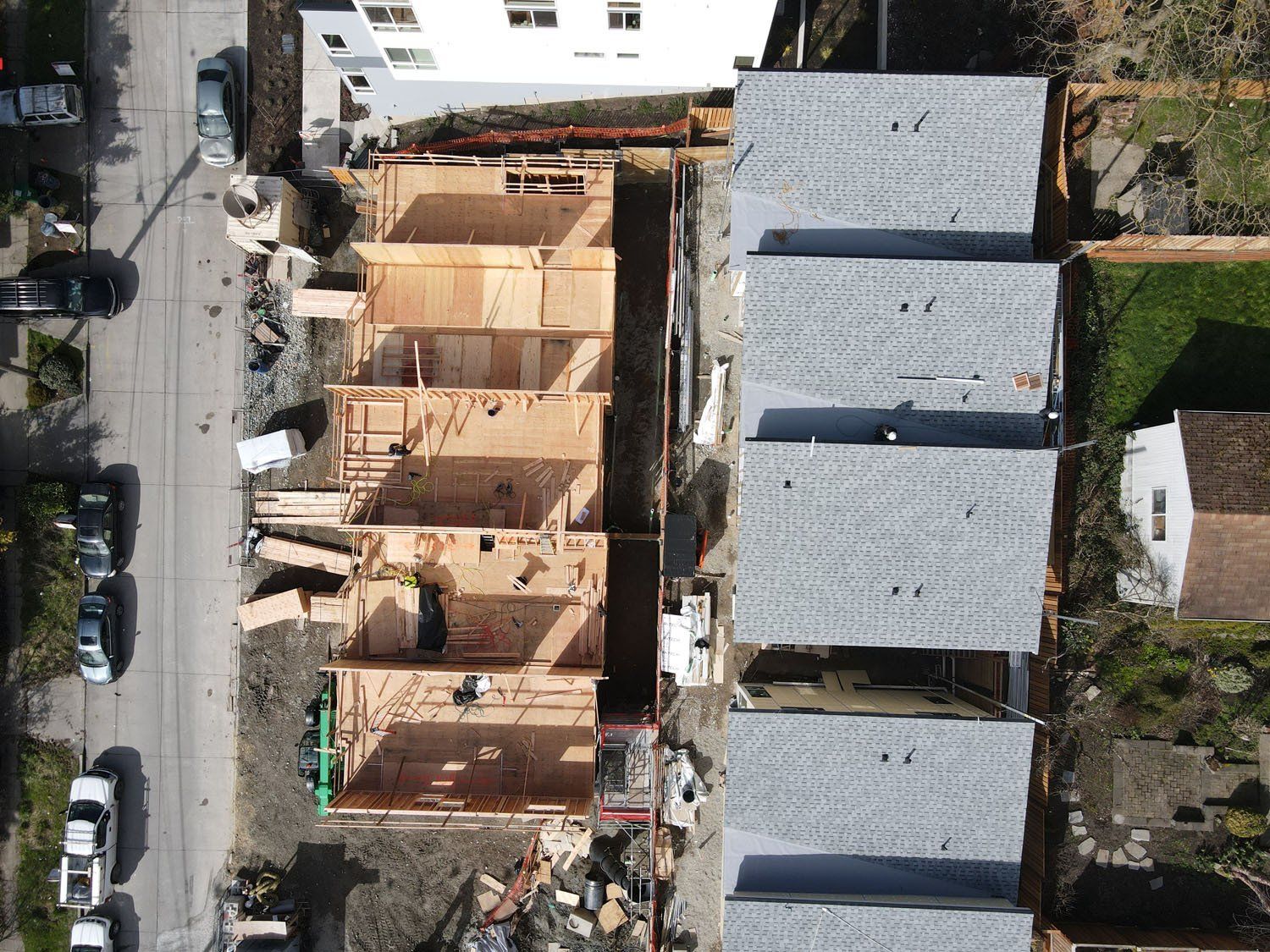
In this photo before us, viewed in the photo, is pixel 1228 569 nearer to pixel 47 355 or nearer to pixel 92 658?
pixel 92 658

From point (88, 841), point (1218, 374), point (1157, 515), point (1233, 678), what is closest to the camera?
point (1157, 515)

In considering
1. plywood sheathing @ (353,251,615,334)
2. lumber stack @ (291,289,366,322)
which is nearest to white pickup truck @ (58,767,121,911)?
lumber stack @ (291,289,366,322)

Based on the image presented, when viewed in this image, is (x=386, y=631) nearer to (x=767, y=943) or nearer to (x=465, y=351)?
(x=465, y=351)

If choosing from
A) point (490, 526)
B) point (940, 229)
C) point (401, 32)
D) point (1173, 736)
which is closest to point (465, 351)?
point (490, 526)

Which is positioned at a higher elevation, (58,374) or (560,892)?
(58,374)

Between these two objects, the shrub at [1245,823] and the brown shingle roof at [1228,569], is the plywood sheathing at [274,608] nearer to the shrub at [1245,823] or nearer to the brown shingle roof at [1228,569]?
the brown shingle roof at [1228,569]

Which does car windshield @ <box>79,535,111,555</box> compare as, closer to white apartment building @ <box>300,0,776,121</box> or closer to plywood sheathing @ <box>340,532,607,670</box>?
plywood sheathing @ <box>340,532,607,670</box>

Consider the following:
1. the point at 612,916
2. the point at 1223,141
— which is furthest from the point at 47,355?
the point at 1223,141

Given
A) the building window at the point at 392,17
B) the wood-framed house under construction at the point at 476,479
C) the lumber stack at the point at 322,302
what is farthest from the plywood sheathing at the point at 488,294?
the building window at the point at 392,17
